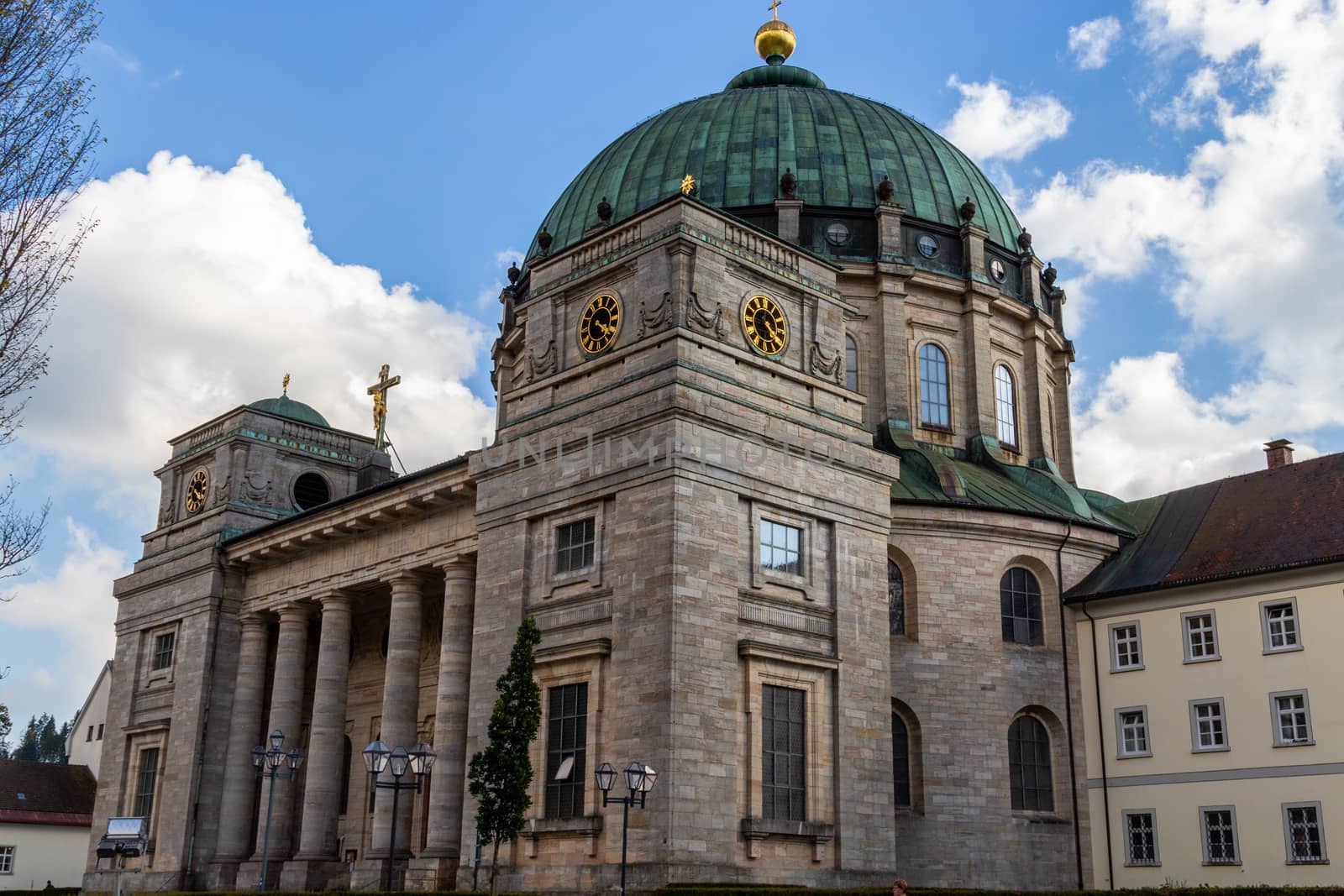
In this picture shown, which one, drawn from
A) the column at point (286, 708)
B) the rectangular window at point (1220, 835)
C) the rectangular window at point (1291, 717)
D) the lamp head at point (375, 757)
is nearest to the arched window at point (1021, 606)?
the rectangular window at point (1220, 835)

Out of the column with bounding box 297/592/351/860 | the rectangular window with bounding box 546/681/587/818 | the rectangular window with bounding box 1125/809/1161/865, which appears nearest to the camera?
the rectangular window with bounding box 546/681/587/818

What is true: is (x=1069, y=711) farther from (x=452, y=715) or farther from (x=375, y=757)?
(x=375, y=757)

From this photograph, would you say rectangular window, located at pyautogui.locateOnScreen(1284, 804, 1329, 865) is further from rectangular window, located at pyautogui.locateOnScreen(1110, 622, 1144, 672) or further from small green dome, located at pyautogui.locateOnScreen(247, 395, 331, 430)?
small green dome, located at pyautogui.locateOnScreen(247, 395, 331, 430)

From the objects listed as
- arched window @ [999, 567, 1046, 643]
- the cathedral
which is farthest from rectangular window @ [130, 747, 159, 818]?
arched window @ [999, 567, 1046, 643]

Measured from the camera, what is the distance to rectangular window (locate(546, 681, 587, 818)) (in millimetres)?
32375

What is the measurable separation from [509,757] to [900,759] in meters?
14.7

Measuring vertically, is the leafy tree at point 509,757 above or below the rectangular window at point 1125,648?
below

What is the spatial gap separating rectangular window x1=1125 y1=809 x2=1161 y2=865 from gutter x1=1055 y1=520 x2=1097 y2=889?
1393 millimetres

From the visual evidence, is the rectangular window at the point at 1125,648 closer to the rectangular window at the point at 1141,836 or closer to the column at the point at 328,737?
the rectangular window at the point at 1141,836

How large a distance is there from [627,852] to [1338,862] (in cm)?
1762

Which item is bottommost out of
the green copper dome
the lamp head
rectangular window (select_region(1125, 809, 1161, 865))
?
rectangular window (select_region(1125, 809, 1161, 865))

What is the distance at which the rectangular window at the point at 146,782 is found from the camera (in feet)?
159

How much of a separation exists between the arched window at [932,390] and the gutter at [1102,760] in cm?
978

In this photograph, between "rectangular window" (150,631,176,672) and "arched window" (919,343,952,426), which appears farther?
"rectangular window" (150,631,176,672)
